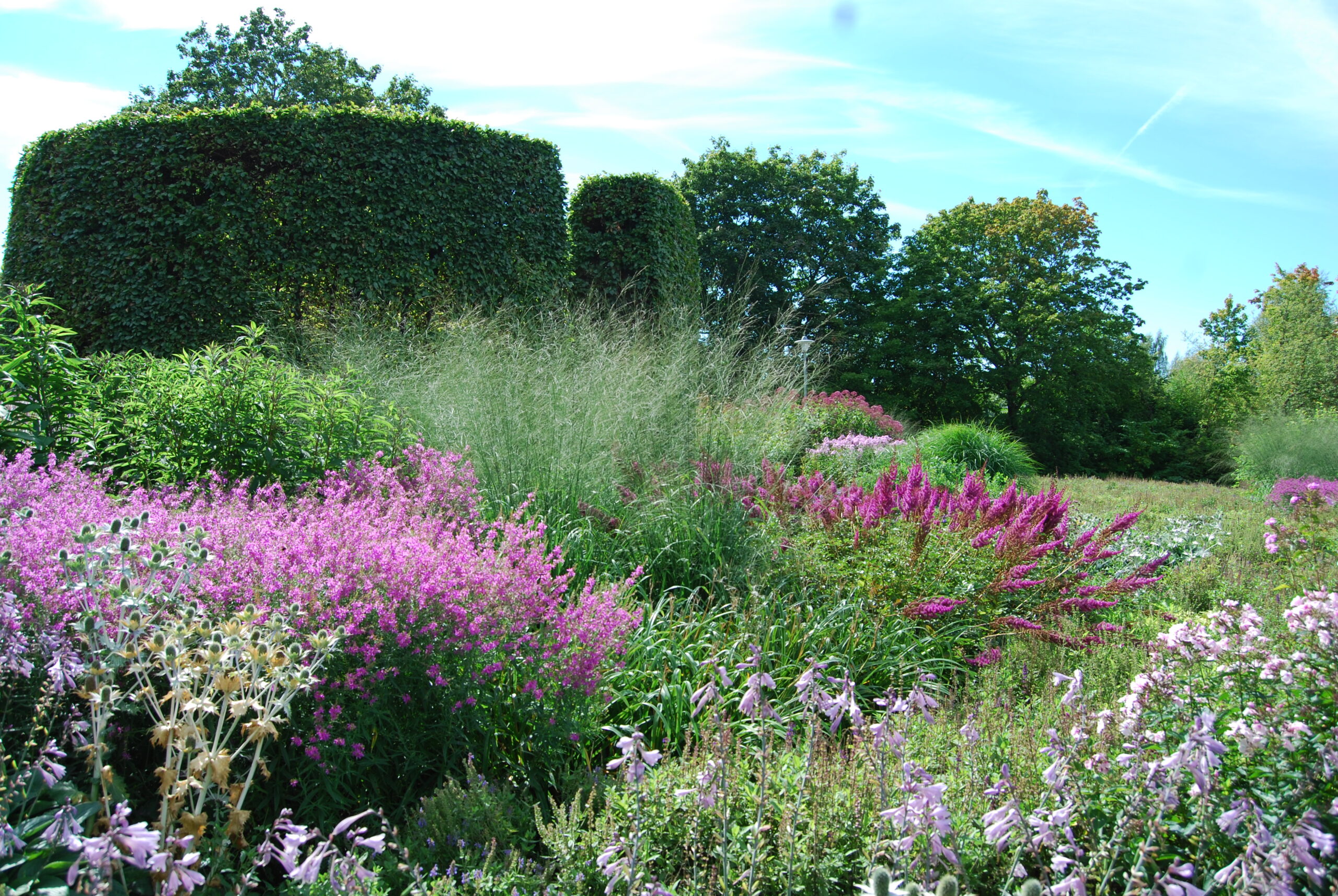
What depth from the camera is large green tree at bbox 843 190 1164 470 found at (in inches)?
754

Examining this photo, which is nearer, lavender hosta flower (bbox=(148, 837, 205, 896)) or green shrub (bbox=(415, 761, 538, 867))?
lavender hosta flower (bbox=(148, 837, 205, 896))

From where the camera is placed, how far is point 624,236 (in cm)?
959

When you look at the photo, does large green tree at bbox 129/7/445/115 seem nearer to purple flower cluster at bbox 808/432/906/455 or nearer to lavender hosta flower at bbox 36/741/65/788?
purple flower cluster at bbox 808/432/906/455

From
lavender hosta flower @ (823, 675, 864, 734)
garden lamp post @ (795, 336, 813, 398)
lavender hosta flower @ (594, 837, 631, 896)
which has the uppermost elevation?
garden lamp post @ (795, 336, 813, 398)

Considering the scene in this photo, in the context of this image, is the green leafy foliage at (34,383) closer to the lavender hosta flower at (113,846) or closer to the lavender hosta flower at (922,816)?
the lavender hosta flower at (113,846)

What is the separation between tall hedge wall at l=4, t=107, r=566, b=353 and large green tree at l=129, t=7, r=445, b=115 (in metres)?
12.7

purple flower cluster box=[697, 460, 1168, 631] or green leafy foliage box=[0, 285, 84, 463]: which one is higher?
green leafy foliage box=[0, 285, 84, 463]

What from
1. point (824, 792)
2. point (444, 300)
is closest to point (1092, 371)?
point (444, 300)

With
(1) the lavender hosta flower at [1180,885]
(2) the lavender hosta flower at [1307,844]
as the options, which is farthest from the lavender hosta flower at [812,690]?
(2) the lavender hosta flower at [1307,844]

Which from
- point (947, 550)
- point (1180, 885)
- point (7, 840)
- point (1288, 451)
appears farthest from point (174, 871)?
point (1288, 451)

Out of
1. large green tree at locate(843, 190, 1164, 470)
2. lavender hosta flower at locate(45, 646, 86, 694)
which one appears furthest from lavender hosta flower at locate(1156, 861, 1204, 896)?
large green tree at locate(843, 190, 1164, 470)

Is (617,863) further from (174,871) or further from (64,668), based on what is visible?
(64,668)

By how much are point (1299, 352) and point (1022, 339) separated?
593 centimetres

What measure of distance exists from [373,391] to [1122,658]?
4.13 metres
